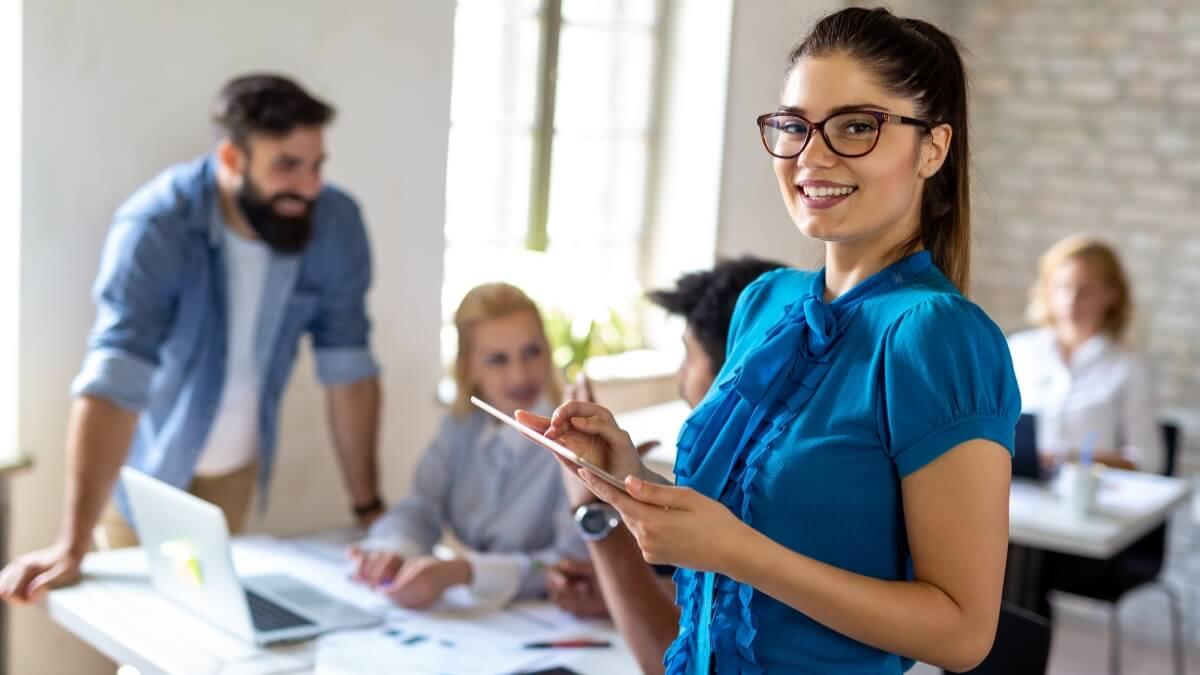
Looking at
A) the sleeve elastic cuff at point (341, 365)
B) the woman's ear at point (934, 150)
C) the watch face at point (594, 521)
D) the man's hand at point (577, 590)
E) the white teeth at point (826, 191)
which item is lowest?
the man's hand at point (577, 590)

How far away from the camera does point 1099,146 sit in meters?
5.31

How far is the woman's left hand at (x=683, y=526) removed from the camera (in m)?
1.15

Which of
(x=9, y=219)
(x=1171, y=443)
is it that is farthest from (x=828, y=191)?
(x=1171, y=443)

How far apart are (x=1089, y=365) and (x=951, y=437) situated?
12.1 feet

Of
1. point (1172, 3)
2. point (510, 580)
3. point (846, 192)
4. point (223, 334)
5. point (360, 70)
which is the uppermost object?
point (1172, 3)

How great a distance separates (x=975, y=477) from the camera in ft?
3.82

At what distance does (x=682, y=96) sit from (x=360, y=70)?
1.88m

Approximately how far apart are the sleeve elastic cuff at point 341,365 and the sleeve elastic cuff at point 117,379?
1.99 ft

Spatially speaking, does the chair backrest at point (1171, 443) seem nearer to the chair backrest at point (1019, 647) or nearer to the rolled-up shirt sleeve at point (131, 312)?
the chair backrest at point (1019, 647)

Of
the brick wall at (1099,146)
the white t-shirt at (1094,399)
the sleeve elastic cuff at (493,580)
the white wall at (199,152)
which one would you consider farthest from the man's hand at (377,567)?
the brick wall at (1099,146)

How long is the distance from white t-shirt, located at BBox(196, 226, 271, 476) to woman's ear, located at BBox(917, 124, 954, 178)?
2.04 m

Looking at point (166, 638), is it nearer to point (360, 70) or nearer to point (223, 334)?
point (223, 334)

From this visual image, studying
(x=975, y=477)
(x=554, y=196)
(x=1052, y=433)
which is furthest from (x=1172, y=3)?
(x=975, y=477)

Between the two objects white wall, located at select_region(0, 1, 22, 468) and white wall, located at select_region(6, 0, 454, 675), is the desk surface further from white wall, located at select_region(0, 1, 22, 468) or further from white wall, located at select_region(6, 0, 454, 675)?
white wall, located at select_region(0, 1, 22, 468)
